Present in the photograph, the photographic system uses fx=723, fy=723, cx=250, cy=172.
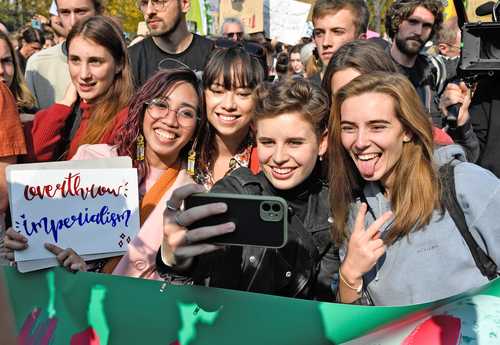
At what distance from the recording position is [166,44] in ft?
15.9

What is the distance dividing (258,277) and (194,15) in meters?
6.92

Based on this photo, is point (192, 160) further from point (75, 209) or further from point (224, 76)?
point (75, 209)

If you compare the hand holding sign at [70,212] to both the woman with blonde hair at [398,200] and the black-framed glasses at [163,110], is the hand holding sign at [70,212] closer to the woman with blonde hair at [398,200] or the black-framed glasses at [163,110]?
the black-framed glasses at [163,110]

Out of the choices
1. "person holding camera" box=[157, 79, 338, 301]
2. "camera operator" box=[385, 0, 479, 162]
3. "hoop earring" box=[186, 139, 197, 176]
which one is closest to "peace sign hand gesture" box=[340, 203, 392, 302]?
"person holding camera" box=[157, 79, 338, 301]

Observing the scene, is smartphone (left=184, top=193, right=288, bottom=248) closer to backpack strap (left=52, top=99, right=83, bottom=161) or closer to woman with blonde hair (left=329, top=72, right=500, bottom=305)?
woman with blonde hair (left=329, top=72, right=500, bottom=305)

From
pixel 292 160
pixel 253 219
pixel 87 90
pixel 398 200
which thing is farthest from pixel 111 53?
pixel 253 219

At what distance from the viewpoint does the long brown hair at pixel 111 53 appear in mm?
3760

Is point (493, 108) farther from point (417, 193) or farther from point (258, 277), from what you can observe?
point (258, 277)

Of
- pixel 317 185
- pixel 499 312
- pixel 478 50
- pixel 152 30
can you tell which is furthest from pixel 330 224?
pixel 152 30

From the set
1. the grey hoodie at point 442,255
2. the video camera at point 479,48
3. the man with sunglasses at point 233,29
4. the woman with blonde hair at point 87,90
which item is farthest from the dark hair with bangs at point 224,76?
the man with sunglasses at point 233,29

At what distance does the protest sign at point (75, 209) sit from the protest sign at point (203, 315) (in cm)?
18

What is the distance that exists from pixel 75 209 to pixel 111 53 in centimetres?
126

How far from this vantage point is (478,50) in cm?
357

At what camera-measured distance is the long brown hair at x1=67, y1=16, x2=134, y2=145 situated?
376 centimetres
